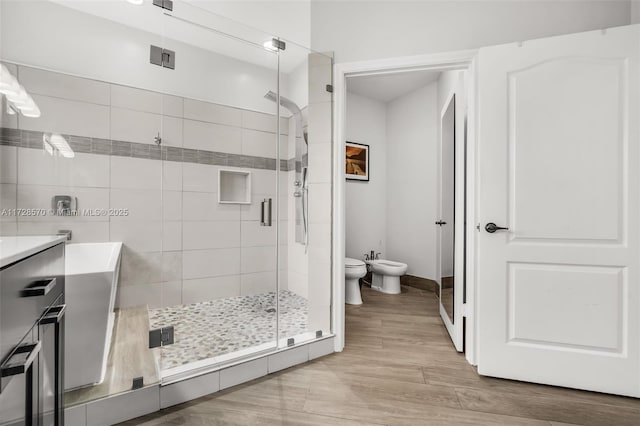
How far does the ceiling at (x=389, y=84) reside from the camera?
387cm

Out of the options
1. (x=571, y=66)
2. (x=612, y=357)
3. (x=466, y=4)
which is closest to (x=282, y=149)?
(x=466, y=4)

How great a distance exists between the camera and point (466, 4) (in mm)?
2104

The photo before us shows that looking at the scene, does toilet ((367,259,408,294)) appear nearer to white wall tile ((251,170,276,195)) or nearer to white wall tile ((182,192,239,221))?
white wall tile ((251,170,276,195))

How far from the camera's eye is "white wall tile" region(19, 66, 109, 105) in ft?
4.87

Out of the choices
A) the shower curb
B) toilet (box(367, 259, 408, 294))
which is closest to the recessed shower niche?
the shower curb

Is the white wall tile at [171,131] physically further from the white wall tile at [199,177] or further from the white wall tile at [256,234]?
the white wall tile at [256,234]

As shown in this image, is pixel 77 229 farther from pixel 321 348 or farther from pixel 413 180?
pixel 413 180

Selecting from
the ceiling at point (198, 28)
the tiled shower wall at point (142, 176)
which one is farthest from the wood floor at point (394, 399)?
the ceiling at point (198, 28)

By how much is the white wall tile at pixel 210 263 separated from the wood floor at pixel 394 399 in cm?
69

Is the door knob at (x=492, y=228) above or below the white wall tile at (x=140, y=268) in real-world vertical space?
above

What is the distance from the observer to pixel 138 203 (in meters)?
1.61

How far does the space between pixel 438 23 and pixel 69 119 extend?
2.37 metres

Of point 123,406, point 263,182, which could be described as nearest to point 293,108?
point 263,182

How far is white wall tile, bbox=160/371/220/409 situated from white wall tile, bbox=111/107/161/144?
1.33 metres
